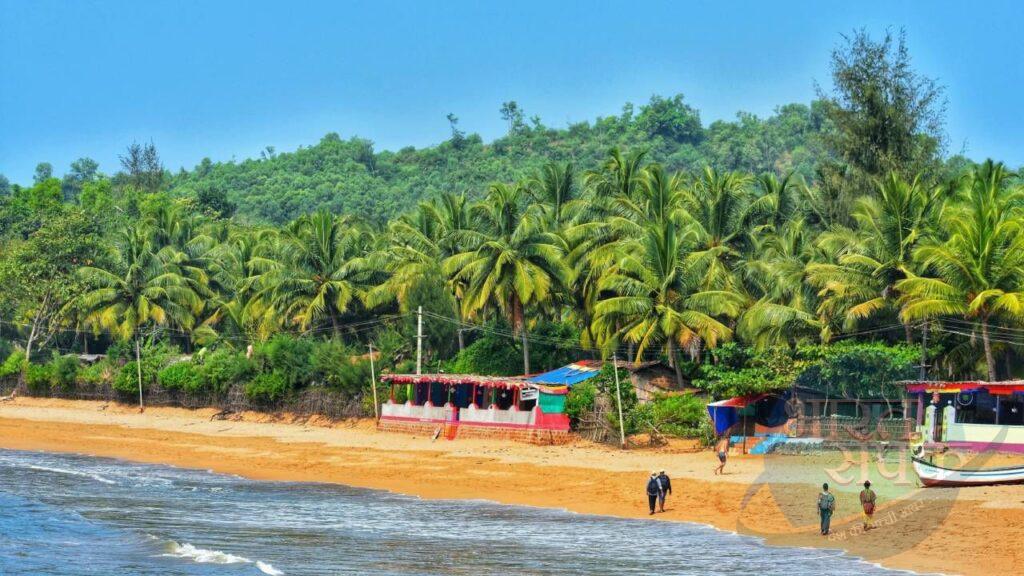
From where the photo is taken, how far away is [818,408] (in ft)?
129

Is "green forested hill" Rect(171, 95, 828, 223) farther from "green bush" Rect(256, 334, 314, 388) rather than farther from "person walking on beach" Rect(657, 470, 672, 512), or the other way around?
"person walking on beach" Rect(657, 470, 672, 512)

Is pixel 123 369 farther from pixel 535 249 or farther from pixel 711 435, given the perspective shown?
pixel 711 435

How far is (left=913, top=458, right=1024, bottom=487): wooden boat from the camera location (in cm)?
2706

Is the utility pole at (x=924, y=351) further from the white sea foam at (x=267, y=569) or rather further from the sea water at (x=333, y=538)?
the white sea foam at (x=267, y=569)

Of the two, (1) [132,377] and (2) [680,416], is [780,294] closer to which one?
(2) [680,416]

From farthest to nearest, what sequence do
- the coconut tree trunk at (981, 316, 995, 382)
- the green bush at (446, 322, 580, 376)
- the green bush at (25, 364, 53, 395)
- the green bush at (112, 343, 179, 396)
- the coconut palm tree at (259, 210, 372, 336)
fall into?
the green bush at (25, 364, 53, 395) → the green bush at (112, 343, 179, 396) → the coconut palm tree at (259, 210, 372, 336) → the green bush at (446, 322, 580, 376) → the coconut tree trunk at (981, 316, 995, 382)

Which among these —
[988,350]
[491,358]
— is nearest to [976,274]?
[988,350]

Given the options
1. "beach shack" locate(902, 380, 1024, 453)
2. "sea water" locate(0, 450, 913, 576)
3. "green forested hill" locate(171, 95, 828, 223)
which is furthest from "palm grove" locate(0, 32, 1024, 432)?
"green forested hill" locate(171, 95, 828, 223)

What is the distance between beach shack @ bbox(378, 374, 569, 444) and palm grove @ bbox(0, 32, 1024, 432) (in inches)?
138

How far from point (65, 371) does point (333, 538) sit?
46.3 metres

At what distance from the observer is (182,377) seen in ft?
195

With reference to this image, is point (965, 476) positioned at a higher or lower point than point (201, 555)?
higher

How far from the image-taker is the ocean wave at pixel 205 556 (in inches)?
874

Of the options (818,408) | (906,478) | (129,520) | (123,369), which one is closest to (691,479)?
(906,478)
